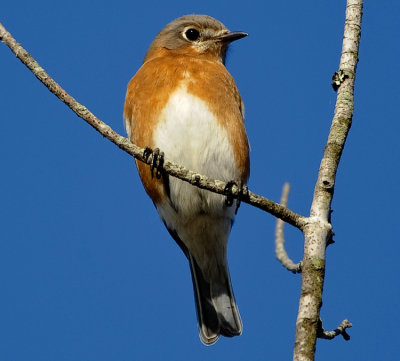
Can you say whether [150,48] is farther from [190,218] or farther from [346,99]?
[346,99]

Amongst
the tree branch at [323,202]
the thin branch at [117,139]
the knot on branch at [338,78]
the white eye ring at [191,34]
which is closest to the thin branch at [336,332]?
the tree branch at [323,202]

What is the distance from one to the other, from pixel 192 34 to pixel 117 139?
12.6ft

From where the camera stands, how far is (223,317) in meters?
7.88

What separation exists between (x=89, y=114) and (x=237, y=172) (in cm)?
242

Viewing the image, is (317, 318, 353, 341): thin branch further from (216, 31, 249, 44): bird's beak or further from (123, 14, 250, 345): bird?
(216, 31, 249, 44): bird's beak

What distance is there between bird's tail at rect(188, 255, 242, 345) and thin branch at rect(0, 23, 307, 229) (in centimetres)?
305

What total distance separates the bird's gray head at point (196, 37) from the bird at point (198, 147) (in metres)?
0.03

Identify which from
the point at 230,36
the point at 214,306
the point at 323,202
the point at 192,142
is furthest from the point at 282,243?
the point at 230,36

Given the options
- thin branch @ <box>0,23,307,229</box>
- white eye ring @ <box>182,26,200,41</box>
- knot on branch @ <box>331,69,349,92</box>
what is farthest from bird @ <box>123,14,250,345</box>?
knot on branch @ <box>331,69,349,92</box>

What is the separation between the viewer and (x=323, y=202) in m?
4.39

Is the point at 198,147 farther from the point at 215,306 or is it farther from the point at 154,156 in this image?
the point at 215,306

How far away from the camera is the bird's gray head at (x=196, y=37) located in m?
8.25

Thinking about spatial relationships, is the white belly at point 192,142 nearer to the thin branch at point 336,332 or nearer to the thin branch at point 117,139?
the thin branch at point 117,139

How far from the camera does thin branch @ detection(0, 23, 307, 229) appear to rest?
468cm
